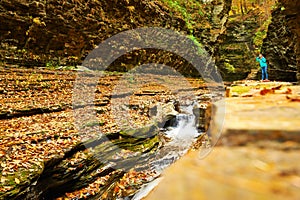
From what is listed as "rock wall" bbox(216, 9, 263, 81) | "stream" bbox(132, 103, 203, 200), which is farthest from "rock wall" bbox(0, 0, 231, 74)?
"rock wall" bbox(216, 9, 263, 81)

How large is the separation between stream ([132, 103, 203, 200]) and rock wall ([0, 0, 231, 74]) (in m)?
8.87

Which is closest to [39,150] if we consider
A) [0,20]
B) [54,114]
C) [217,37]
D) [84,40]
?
[54,114]

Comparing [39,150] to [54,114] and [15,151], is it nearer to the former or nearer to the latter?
[15,151]

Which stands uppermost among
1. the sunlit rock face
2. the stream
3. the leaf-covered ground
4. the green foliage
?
the green foliage

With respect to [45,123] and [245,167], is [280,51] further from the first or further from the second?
[245,167]

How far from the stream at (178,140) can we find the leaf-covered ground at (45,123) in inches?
36.3

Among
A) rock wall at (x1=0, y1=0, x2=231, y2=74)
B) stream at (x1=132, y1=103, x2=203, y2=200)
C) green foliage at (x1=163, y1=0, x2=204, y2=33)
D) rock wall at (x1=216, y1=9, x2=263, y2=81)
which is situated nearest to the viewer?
stream at (x1=132, y1=103, x2=203, y2=200)

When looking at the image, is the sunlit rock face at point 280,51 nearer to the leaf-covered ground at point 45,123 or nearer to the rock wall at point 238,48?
the rock wall at point 238,48

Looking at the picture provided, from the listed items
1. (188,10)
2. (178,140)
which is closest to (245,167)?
(178,140)

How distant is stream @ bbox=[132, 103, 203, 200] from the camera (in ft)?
27.3

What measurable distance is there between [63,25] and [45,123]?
10391 mm

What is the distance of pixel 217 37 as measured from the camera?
28734 millimetres

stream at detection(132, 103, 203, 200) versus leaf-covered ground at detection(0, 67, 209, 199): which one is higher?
leaf-covered ground at detection(0, 67, 209, 199)

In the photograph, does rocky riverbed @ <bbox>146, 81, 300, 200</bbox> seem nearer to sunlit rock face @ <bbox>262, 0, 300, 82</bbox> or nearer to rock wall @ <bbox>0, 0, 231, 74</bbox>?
rock wall @ <bbox>0, 0, 231, 74</bbox>
